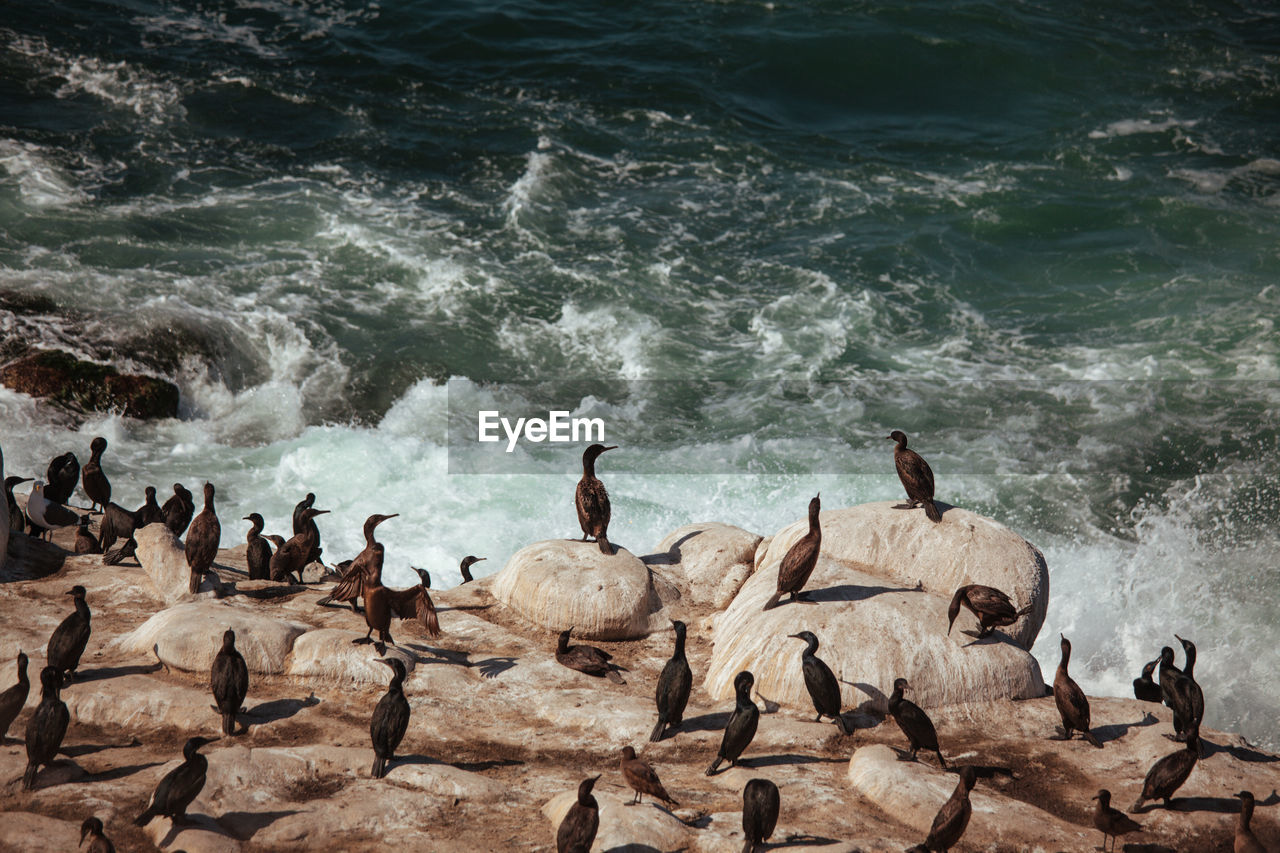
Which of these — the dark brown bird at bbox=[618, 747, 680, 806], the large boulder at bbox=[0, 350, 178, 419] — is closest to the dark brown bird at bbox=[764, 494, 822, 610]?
the dark brown bird at bbox=[618, 747, 680, 806]

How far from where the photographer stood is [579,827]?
23.8ft

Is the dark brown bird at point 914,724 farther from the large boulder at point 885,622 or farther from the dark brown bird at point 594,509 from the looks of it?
the dark brown bird at point 594,509

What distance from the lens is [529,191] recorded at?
26906 mm

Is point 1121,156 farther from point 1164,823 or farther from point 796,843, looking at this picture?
point 796,843

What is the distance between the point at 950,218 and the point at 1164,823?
20.0 metres

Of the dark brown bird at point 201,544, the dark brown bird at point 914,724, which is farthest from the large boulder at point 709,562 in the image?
the dark brown bird at point 201,544

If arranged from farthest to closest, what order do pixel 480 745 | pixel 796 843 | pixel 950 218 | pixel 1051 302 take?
pixel 950 218, pixel 1051 302, pixel 480 745, pixel 796 843

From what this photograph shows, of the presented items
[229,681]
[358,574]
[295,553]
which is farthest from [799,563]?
[295,553]

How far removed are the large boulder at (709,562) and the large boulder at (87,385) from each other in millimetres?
10867

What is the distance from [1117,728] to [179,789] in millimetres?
7950

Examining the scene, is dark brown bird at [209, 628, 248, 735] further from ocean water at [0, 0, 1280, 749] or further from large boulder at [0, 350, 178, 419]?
large boulder at [0, 350, 178, 419]

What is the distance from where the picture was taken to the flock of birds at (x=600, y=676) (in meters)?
Answer: 7.61

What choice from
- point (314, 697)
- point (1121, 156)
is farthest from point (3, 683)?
point (1121, 156)

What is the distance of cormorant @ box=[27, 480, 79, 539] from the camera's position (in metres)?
13.1
